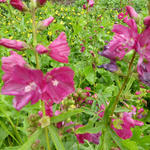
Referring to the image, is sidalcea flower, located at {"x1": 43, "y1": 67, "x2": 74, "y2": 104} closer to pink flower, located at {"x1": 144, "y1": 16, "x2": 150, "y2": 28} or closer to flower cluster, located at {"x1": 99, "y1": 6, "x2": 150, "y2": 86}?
flower cluster, located at {"x1": 99, "y1": 6, "x2": 150, "y2": 86}

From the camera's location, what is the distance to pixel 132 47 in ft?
3.77

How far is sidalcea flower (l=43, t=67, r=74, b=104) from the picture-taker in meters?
1.17

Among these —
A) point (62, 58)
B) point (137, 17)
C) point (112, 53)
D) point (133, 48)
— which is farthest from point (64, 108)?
point (137, 17)

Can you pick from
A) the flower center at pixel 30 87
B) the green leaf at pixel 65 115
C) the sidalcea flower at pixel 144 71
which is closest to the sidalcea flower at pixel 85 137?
the green leaf at pixel 65 115

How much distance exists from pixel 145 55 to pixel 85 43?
335 cm

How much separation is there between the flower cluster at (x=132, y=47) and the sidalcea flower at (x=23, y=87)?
0.47 metres

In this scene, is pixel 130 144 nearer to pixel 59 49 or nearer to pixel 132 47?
pixel 132 47

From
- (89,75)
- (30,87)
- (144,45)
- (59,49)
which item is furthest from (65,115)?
(89,75)

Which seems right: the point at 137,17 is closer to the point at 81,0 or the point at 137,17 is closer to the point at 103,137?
the point at 103,137

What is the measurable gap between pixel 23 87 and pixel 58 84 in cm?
24

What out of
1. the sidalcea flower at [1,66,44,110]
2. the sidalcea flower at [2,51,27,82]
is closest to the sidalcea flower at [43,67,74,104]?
the sidalcea flower at [1,66,44,110]

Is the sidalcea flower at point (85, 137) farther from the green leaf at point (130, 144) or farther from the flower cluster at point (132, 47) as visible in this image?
the flower cluster at point (132, 47)

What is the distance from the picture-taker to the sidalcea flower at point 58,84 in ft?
3.83

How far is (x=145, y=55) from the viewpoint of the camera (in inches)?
45.9
